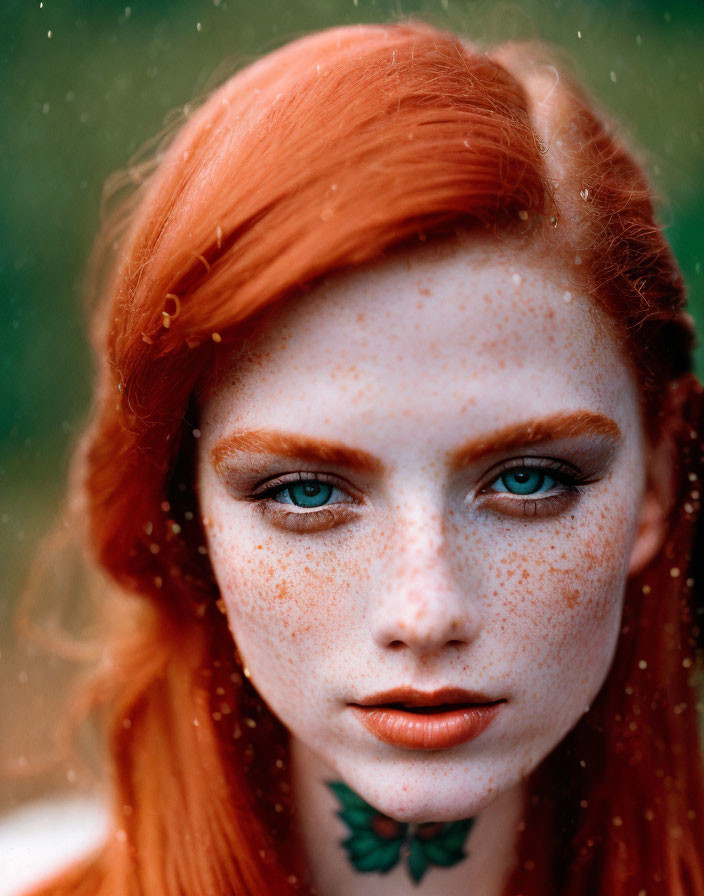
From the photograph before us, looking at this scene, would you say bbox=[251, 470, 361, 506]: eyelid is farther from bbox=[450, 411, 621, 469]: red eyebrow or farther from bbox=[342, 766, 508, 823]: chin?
bbox=[342, 766, 508, 823]: chin

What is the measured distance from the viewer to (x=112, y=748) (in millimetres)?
1076

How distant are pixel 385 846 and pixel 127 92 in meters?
0.88

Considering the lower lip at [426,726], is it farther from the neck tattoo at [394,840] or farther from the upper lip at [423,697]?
the neck tattoo at [394,840]

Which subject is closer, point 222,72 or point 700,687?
point 222,72

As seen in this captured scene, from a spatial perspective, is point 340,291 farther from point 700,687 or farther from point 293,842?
point 700,687

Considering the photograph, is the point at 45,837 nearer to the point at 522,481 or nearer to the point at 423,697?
the point at 423,697

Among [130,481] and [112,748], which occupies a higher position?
[130,481]

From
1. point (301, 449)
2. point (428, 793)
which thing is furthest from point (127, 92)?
point (428, 793)

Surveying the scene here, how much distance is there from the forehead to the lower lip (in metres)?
0.24

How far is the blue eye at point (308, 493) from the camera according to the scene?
2.57 ft

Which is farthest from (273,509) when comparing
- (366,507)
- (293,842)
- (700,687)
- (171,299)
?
(700,687)

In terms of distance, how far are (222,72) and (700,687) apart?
2.97ft

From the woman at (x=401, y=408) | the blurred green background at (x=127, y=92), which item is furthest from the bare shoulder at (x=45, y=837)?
the blurred green background at (x=127, y=92)

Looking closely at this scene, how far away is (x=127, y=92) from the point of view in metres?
1.11
